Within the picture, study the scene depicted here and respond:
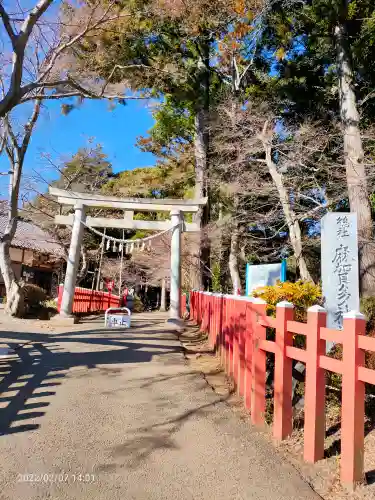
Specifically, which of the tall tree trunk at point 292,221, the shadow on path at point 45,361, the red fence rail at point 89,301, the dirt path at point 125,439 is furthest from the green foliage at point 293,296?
the red fence rail at point 89,301

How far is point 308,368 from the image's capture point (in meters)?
3.25

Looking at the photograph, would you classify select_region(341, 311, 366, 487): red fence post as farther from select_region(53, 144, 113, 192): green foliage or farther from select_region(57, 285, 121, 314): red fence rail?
select_region(53, 144, 113, 192): green foliage

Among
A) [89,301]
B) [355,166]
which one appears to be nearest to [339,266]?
[355,166]

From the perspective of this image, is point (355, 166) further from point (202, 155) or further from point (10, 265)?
point (10, 265)

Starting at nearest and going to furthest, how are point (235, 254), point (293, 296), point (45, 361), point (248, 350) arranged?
point (248, 350)
point (293, 296)
point (45, 361)
point (235, 254)

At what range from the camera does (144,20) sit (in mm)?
14172

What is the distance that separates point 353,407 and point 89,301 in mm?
16823

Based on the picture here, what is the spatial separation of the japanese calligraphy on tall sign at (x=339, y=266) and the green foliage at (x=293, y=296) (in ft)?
0.87

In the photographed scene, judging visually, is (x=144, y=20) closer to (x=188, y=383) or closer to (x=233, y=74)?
(x=233, y=74)

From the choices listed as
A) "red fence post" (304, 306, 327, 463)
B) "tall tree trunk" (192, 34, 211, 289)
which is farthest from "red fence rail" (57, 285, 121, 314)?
"red fence post" (304, 306, 327, 463)

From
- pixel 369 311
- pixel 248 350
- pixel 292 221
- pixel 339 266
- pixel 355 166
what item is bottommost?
pixel 248 350

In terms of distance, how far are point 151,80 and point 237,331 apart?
42.4 feet

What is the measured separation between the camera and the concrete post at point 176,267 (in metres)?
13.5
